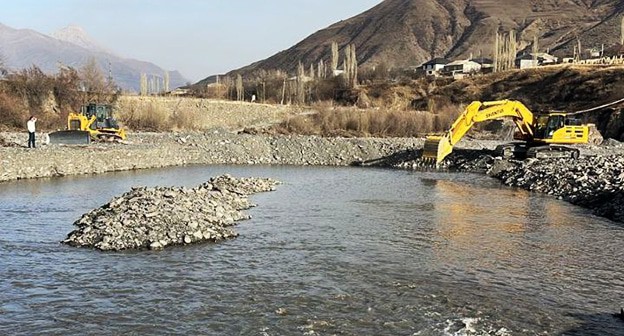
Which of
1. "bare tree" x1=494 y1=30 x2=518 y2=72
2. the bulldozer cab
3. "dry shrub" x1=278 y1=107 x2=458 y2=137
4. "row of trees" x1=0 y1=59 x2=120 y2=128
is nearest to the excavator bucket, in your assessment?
"dry shrub" x1=278 y1=107 x2=458 y2=137

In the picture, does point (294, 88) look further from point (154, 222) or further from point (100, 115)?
point (154, 222)

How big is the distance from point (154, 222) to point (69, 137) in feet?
65.9

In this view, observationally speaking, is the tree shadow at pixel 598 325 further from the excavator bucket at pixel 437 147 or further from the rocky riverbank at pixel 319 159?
the excavator bucket at pixel 437 147

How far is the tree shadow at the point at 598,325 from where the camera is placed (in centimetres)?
823

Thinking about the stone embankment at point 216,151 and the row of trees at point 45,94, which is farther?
the row of trees at point 45,94

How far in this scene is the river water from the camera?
8.44 m

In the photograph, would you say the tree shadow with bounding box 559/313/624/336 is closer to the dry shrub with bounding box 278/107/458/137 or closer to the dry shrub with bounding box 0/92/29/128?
the dry shrub with bounding box 278/107/458/137

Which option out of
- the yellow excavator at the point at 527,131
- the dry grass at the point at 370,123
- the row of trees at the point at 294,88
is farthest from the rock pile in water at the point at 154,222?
the row of trees at the point at 294,88

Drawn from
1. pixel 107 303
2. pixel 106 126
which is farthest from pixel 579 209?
pixel 106 126

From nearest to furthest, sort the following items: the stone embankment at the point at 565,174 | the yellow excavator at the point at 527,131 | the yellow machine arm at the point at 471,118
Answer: the stone embankment at the point at 565,174 < the yellow machine arm at the point at 471,118 < the yellow excavator at the point at 527,131

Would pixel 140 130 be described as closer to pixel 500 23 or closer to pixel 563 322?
pixel 563 322

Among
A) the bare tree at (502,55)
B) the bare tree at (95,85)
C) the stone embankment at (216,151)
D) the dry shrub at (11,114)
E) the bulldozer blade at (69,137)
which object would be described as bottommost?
the stone embankment at (216,151)

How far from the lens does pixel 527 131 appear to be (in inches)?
1158

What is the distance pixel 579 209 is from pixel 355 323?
13.3 meters
